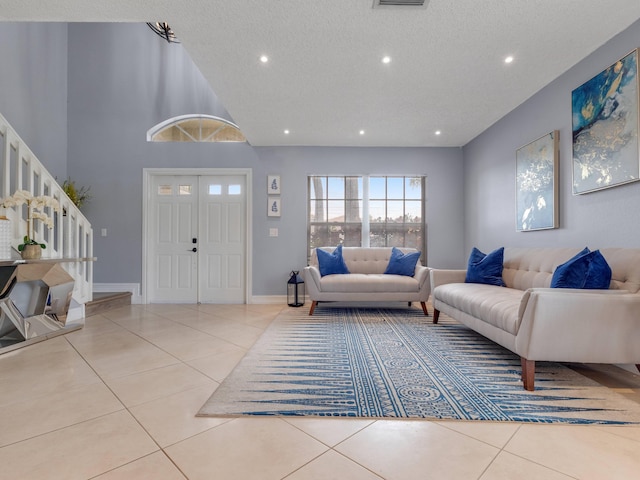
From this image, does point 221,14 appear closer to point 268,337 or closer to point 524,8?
point 524,8

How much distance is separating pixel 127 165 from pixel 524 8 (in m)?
5.01

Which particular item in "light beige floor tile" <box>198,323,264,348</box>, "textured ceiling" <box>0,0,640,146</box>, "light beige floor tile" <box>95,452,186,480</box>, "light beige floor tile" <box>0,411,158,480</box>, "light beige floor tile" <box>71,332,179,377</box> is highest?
"textured ceiling" <box>0,0,640,146</box>

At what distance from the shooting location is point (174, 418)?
149 centimetres

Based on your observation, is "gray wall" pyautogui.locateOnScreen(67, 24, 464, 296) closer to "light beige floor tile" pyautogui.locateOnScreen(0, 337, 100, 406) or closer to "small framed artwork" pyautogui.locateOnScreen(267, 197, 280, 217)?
"small framed artwork" pyautogui.locateOnScreen(267, 197, 280, 217)

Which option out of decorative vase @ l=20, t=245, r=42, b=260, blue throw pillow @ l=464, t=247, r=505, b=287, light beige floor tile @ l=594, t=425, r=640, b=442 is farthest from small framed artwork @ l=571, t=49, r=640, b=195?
decorative vase @ l=20, t=245, r=42, b=260

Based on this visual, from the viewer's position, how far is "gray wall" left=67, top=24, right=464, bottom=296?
4.55 meters

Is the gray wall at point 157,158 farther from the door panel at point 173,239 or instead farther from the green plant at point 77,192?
the door panel at point 173,239

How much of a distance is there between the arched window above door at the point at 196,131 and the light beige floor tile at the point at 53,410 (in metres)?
3.81

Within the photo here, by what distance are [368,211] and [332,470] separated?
12.9ft

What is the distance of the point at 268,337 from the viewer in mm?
2809

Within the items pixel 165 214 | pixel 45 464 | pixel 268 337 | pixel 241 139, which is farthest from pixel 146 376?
pixel 241 139

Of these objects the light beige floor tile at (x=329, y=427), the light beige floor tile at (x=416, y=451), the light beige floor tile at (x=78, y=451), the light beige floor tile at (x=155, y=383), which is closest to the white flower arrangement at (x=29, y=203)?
the light beige floor tile at (x=155, y=383)

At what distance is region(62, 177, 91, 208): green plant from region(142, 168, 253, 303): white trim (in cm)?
83

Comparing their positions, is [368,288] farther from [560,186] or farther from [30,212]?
[30,212]
